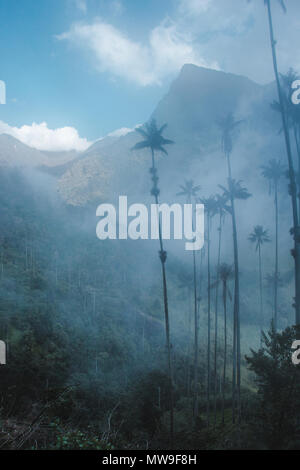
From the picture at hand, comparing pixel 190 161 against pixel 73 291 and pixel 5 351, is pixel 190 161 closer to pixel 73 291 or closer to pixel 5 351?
pixel 73 291

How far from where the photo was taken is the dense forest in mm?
12391

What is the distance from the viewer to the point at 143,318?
45.1 meters
